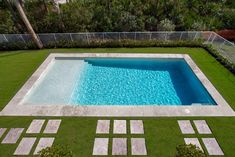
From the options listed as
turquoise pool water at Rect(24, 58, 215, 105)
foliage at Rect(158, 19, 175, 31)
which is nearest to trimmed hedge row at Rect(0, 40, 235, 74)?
foliage at Rect(158, 19, 175, 31)

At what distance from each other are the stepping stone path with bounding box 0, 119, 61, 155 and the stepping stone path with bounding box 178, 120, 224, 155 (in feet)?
18.4

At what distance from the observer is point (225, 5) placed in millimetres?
24875

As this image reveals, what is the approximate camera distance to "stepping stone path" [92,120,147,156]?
9531 mm

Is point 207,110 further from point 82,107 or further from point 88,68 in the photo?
point 88,68

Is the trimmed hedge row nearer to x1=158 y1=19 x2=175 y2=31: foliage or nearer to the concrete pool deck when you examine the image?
x1=158 y1=19 x2=175 y2=31: foliage

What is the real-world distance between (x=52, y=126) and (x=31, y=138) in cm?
104

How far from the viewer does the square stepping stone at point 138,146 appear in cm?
948

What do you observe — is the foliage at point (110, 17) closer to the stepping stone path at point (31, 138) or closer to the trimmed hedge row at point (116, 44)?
Result: the trimmed hedge row at point (116, 44)

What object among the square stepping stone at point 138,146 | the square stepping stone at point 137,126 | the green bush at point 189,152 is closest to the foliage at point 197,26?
the square stepping stone at point 137,126

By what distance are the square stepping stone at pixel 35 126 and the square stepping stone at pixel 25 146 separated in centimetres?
44

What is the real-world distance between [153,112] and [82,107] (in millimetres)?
3503

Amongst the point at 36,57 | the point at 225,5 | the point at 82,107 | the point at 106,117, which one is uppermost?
the point at 225,5

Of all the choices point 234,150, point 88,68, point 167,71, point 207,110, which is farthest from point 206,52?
point 234,150

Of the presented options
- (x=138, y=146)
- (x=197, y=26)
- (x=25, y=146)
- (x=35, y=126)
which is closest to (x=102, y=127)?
(x=138, y=146)
